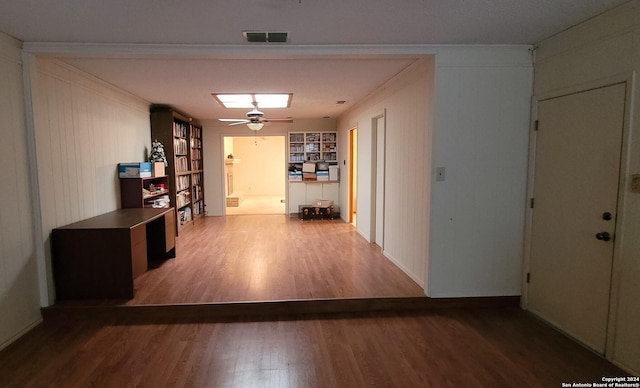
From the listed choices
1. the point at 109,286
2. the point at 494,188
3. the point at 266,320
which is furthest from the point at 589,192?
the point at 109,286

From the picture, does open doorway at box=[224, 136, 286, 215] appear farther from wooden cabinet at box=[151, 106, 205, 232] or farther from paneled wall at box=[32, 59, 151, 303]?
paneled wall at box=[32, 59, 151, 303]

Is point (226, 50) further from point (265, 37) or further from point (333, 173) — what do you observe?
point (333, 173)

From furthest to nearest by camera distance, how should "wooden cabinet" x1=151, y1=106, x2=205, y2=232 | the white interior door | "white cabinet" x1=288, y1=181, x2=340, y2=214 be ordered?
"white cabinet" x1=288, y1=181, x2=340, y2=214, "wooden cabinet" x1=151, y1=106, x2=205, y2=232, the white interior door

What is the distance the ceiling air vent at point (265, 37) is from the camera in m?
2.63

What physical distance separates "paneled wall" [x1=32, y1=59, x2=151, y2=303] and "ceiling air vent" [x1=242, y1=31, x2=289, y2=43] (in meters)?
1.90

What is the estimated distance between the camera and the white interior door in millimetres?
2346

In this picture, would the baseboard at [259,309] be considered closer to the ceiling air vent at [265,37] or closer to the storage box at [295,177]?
the ceiling air vent at [265,37]

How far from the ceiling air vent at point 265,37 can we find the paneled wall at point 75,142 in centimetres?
190

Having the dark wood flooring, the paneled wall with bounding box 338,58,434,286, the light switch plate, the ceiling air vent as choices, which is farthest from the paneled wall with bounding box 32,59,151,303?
the light switch plate

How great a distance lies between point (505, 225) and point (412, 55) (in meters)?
1.82

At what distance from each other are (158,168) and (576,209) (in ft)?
17.2

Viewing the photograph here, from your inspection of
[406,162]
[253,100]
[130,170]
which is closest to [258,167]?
[253,100]

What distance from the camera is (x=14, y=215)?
268 centimetres

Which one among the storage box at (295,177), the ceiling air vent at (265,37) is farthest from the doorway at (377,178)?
the storage box at (295,177)
